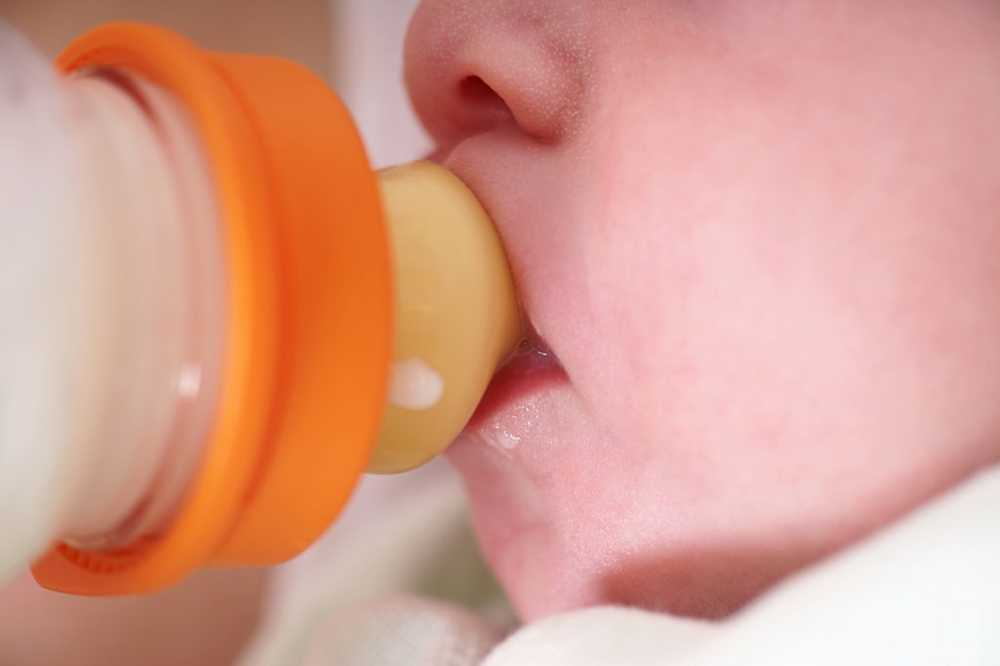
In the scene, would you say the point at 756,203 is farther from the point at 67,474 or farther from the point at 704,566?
the point at 67,474

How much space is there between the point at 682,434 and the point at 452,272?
11 cm

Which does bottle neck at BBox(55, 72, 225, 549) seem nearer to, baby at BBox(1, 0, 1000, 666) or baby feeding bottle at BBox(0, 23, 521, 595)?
baby feeding bottle at BBox(0, 23, 521, 595)

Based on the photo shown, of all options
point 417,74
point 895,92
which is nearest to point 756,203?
point 895,92

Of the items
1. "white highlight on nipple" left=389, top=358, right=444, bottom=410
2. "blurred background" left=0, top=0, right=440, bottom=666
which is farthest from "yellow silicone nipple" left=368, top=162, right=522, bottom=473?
"blurred background" left=0, top=0, right=440, bottom=666

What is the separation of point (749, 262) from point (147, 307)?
215 mm

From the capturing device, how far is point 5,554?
284 mm

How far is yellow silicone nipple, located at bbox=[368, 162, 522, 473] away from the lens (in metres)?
0.38

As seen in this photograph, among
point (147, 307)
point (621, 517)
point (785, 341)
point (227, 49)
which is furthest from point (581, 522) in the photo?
point (227, 49)

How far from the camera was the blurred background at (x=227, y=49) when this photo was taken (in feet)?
2.25

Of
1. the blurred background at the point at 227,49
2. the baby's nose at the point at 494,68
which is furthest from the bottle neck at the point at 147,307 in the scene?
the blurred background at the point at 227,49

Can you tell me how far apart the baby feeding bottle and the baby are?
0.11 meters

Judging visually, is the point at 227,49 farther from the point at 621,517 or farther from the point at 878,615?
the point at 878,615

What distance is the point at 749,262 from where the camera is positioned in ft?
1.23

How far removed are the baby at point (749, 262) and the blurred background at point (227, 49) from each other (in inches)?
16.5
